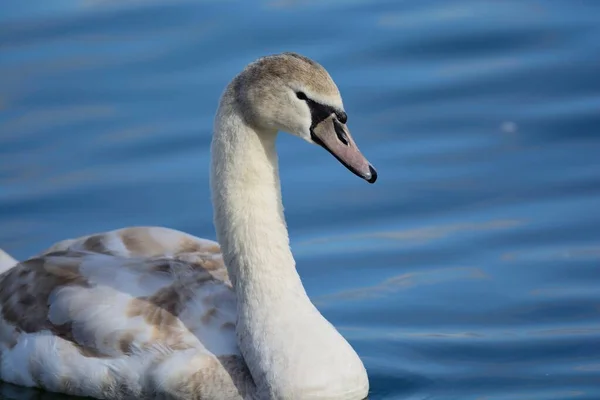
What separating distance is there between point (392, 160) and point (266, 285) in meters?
2.91

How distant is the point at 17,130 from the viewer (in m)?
11.9

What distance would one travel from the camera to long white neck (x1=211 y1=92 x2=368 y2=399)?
8336mm

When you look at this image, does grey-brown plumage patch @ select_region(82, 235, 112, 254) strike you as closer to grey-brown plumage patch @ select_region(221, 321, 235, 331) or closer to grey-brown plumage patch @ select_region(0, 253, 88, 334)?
grey-brown plumage patch @ select_region(0, 253, 88, 334)

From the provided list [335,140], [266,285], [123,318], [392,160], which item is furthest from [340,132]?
[392,160]

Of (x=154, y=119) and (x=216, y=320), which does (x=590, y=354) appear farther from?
(x=154, y=119)

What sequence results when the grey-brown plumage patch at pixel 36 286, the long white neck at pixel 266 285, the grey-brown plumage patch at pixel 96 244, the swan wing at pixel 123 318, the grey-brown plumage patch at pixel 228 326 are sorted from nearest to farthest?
1. the long white neck at pixel 266 285
2. the swan wing at pixel 123 318
3. the grey-brown plumage patch at pixel 228 326
4. the grey-brown plumage patch at pixel 36 286
5. the grey-brown plumage patch at pixel 96 244

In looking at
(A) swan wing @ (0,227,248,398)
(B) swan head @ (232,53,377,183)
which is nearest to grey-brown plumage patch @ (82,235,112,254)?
(A) swan wing @ (0,227,248,398)

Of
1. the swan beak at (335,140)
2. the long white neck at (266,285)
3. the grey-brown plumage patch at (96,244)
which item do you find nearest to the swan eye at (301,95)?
the swan beak at (335,140)

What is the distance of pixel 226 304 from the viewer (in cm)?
882

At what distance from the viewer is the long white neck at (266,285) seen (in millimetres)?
8336

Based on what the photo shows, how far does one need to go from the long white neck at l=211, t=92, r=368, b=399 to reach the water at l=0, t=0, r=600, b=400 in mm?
611

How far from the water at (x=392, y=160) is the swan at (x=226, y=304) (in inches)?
17.7

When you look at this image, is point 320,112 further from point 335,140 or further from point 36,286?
point 36,286

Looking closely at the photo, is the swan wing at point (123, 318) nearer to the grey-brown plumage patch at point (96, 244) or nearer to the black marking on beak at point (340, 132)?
the grey-brown plumage patch at point (96, 244)
